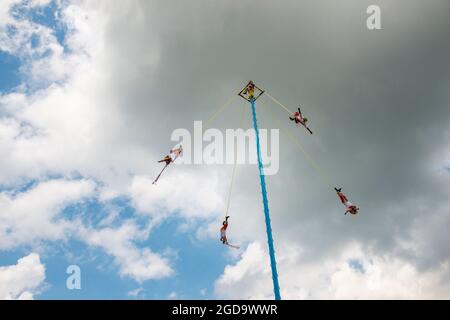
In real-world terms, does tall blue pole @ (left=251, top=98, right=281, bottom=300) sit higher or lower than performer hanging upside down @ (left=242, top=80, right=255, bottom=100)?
lower

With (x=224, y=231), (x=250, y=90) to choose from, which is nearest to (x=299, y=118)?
(x=250, y=90)

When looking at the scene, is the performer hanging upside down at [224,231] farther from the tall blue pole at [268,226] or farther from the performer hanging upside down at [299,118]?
the performer hanging upside down at [299,118]

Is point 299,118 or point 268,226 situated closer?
point 268,226

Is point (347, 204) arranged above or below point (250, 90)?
below

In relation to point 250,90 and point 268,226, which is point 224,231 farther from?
point 250,90

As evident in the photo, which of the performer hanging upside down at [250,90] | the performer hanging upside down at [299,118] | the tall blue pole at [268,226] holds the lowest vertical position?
the tall blue pole at [268,226]

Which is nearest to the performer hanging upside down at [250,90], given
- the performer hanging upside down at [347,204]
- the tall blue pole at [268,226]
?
the tall blue pole at [268,226]

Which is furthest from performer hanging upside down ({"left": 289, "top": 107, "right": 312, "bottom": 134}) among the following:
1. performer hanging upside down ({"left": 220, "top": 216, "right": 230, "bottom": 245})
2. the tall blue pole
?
performer hanging upside down ({"left": 220, "top": 216, "right": 230, "bottom": 245})

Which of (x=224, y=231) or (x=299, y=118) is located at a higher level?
(x=299, y=118)

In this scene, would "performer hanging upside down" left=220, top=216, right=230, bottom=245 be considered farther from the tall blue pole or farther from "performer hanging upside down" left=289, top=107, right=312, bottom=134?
"performer hanging upside down" left=289, top=107, right=312, bottom=134

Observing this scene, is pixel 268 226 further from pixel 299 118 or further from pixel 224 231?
pixel 299 118

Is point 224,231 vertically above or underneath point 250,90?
underneath

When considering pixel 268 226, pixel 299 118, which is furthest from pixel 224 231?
pixel 299 118
